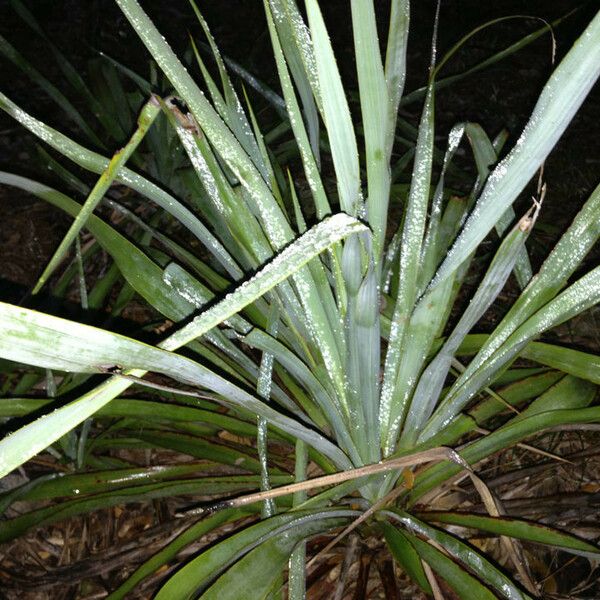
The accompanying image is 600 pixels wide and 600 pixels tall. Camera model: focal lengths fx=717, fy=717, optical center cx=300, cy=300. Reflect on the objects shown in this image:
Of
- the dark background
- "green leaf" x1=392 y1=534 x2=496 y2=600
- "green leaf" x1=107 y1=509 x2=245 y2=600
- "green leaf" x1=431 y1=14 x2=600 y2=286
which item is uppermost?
the dark background

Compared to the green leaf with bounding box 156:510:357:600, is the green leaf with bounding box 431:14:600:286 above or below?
above

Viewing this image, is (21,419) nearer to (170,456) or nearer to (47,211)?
(170,456)

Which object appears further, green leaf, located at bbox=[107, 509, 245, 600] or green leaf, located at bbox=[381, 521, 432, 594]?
green leaf, located at bbox=[107, 509, 245, 600]

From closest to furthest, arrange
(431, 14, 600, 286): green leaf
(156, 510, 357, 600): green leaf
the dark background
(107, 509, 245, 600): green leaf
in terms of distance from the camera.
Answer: (431, 14, 600, 286): green leaf
(156, 510, 357, 600): green leaf
(107, 509, 245, 600): green leaf
the dark background

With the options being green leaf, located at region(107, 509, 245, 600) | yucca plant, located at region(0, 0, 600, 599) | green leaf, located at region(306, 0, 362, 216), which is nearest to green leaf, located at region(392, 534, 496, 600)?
yucca plant, located at region(0, 0, 600, 599)

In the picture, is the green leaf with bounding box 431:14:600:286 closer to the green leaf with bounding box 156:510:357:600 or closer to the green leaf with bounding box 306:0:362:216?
the green leaf with bounding box 306:0:362:216

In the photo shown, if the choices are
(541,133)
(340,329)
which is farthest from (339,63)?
(541,133)

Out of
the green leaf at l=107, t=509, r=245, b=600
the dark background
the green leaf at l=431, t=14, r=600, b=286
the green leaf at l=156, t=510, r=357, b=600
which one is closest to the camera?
the green leaf at l=431, t=14, r=600, b=286

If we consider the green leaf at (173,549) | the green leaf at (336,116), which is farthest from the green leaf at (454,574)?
the green leaf at (336,116)

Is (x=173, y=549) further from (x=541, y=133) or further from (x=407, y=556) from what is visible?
(x=541, y=133)
